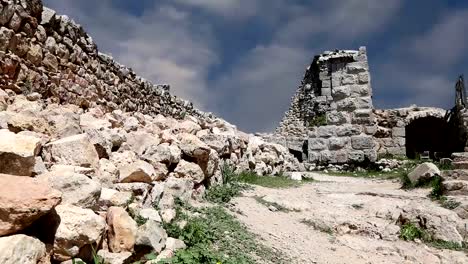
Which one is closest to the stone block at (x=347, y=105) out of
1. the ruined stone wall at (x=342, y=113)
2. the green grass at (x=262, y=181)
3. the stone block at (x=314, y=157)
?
the ruined stone wall at (x=342, y=113)

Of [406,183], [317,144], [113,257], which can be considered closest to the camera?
[113,257]

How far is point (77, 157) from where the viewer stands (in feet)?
10.8

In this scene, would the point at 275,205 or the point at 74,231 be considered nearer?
the point at 74,231

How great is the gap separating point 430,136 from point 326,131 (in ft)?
21.5

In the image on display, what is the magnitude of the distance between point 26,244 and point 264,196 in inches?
156

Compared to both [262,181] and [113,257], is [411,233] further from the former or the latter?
[113,257]

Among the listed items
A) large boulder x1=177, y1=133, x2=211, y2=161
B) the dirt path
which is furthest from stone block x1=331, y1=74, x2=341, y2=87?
large boulder x1=177, y1=133, x2=211, y2=161

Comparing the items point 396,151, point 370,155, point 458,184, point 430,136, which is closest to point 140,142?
point 458,184

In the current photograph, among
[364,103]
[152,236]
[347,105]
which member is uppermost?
[364,103]

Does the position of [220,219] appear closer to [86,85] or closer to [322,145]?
[86,85]

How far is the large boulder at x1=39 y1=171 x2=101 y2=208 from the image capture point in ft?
8.81

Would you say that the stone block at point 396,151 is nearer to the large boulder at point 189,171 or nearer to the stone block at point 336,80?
the stone block at point 336,80

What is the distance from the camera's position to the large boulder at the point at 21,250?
1.99 meters

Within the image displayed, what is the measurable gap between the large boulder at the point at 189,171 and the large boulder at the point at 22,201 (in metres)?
2.23
